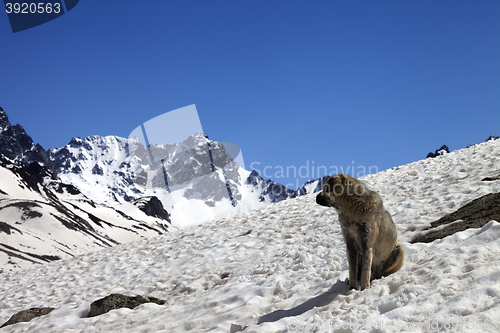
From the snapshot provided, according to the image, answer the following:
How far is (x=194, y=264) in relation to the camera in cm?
1270

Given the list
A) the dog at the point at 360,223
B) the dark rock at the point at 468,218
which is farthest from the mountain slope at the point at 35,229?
the dog at the point at 360,223

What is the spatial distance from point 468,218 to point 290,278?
4.72 m

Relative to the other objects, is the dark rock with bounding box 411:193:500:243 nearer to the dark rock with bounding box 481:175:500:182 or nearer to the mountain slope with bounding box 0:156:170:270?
the dark rock with bounding box 481:175:500:182

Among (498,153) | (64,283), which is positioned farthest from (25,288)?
(498,153)

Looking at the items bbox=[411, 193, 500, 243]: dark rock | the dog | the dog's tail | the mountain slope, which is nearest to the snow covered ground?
the dog's tail

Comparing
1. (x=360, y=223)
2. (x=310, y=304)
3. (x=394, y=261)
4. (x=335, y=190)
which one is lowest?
(x=310, y=304)

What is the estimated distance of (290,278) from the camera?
8.80 metres

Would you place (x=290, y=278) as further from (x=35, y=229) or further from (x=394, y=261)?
(x=35, y=229)

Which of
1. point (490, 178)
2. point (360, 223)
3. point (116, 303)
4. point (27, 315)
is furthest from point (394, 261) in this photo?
point (27, 315)

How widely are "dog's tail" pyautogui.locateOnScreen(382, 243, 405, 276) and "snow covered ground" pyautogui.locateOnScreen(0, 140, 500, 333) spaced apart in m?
0.18

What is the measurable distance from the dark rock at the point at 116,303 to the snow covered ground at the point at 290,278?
15.0 inches

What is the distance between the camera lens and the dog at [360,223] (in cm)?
600

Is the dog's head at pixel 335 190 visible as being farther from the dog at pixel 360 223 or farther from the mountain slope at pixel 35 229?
the mountain slope at pixel 35 229

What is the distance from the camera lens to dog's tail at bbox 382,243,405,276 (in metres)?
6.50
